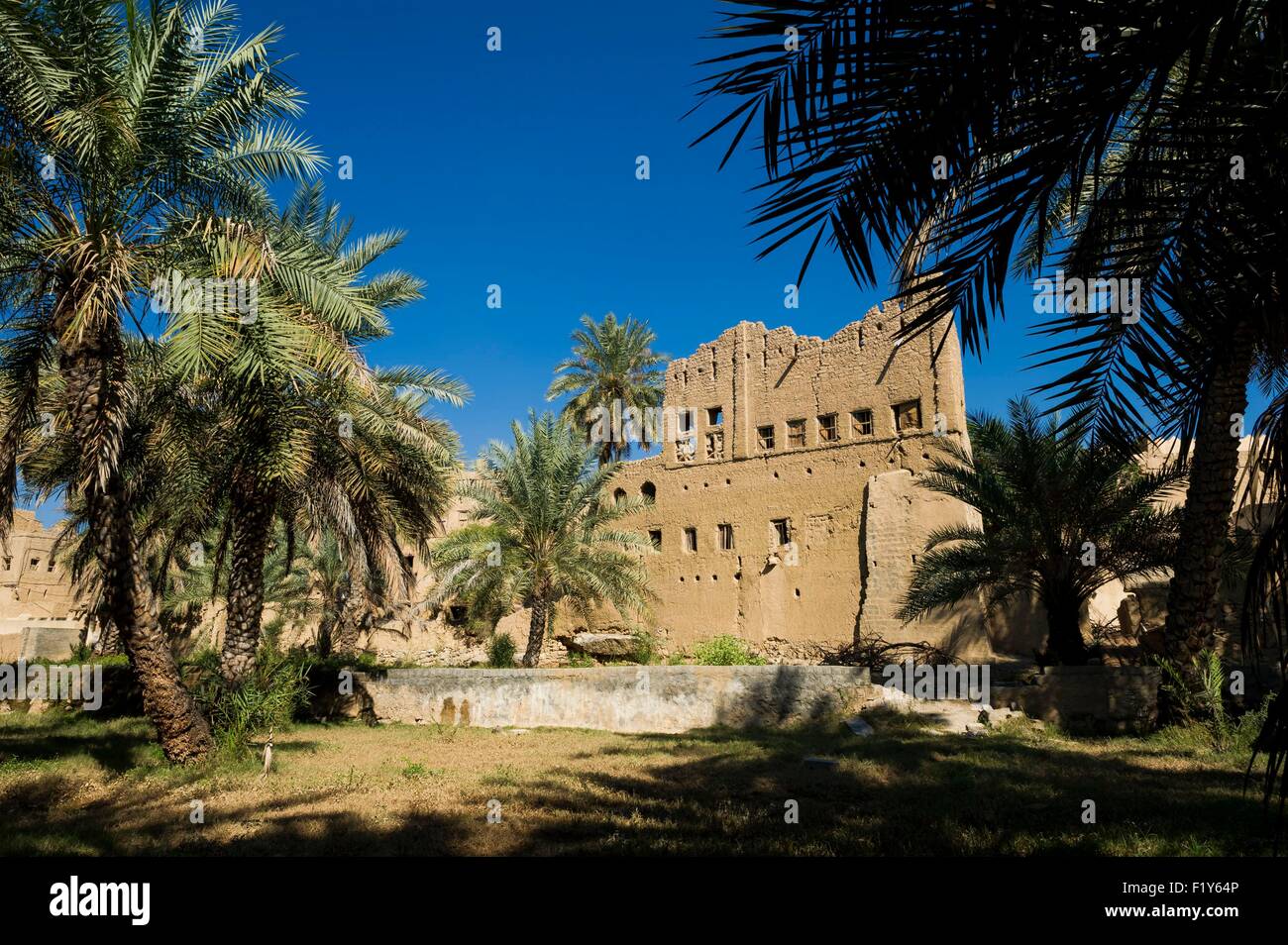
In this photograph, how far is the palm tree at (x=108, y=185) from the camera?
8445 millimetres

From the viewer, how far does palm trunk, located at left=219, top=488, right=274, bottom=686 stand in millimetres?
12922

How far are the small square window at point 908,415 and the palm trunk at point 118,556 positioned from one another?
1870cm

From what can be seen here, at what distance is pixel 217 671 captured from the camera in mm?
12945

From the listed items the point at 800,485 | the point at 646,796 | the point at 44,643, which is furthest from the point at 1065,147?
the point at 44,643

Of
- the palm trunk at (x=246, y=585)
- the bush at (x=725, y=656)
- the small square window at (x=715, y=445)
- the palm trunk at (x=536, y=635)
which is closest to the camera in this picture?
the palm trunk at (x=246, y=585)

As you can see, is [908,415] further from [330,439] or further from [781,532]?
[330,439]

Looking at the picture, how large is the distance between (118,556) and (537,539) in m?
12.2

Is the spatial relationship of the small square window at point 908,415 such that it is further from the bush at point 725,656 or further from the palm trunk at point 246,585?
the palm trunk at point 246,585

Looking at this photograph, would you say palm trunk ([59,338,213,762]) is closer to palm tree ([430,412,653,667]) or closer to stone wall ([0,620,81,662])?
palm tree ([430,412,653,667])

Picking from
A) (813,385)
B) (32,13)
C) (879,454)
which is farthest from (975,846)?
(813,385)

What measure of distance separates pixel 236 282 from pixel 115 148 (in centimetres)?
172

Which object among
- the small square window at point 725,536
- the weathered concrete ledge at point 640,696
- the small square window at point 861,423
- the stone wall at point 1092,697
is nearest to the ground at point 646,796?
the stone wall at point 1092,697

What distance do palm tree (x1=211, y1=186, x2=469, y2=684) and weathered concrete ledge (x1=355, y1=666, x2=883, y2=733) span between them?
261cm

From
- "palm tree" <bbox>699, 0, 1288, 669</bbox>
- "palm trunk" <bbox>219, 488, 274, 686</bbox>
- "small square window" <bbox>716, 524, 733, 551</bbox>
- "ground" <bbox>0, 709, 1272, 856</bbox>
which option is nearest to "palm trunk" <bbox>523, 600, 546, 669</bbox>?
"small square window" <bbox>716, 524, 733, 551</bbox>
